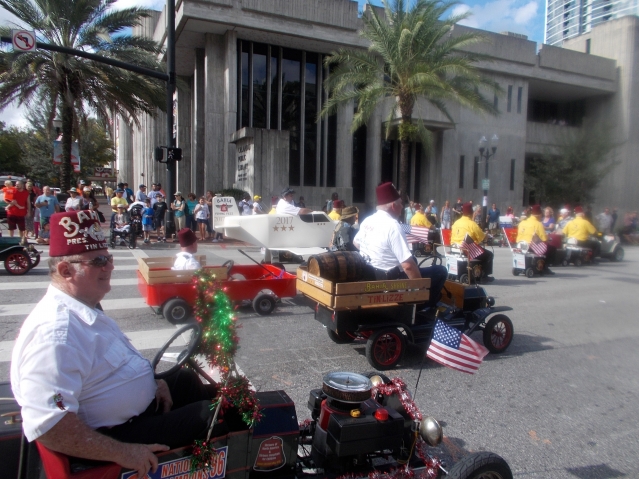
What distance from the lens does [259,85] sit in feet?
80.5

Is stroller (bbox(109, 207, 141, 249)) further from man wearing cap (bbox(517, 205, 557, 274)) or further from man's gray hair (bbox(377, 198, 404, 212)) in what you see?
man's gray hair (bbox(377, 198, 404, 212))

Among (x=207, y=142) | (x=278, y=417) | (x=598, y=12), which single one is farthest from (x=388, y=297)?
(x=207, y=142)

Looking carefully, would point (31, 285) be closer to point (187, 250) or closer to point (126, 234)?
point (187, 250)

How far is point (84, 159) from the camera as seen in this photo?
40.2 metres

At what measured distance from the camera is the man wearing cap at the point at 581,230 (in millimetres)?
14578

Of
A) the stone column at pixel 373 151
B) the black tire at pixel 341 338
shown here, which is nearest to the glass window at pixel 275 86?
the stone column at pixel 373 151

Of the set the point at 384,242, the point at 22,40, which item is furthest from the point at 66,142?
the point at 384,242

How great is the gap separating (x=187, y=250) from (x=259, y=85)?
62.9 ft

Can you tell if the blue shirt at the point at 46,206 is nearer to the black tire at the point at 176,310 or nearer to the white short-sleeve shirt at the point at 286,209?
the white short-sleeve shirt at the point at 286,209

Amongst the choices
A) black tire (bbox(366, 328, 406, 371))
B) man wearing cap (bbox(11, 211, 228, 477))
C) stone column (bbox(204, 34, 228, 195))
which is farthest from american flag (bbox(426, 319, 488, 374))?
stone column (bbox(204, 34, 228, 195))

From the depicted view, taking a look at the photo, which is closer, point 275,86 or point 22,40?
point 22,40

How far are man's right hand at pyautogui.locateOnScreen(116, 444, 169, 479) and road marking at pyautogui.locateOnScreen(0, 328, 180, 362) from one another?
13.1 feet

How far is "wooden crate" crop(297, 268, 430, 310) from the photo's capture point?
17.4 feet

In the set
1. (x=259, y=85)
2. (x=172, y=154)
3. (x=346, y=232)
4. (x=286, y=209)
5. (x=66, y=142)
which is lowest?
(x=346, y=232)
